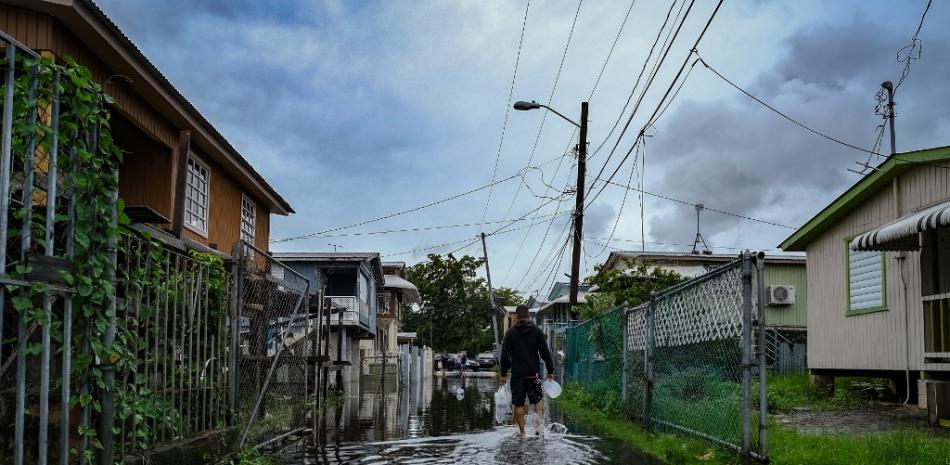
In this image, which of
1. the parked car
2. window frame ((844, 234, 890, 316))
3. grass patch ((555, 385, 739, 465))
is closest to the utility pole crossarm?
grass patch ((555, 385, 739, 465))

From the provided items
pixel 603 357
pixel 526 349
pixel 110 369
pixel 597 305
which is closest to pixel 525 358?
pixel 526 349

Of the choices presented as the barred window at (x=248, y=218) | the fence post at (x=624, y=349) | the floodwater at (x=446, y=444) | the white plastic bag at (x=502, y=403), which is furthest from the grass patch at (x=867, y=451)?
the barred window at (x=248, y=218)

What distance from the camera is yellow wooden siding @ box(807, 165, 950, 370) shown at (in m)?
13.2

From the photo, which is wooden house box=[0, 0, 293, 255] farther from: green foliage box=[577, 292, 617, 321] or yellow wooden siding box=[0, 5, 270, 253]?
green foliage box=[577, 292, 617, 321]

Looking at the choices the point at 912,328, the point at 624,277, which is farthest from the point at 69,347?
the point at 624,277

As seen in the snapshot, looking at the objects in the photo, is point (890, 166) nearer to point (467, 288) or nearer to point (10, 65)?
point (10, 65)

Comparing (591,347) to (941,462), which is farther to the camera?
(591,347)

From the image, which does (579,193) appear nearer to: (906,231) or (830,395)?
(830,395)

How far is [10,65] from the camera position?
475cm

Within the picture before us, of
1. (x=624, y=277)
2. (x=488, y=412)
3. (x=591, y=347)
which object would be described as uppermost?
(x=624, y=277)

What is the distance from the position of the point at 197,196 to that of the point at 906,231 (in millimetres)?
14569

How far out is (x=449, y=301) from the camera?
253 ft

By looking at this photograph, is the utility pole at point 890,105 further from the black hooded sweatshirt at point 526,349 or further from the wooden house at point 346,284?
the wooden house at point 346,284

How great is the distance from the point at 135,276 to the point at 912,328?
11659 mm
